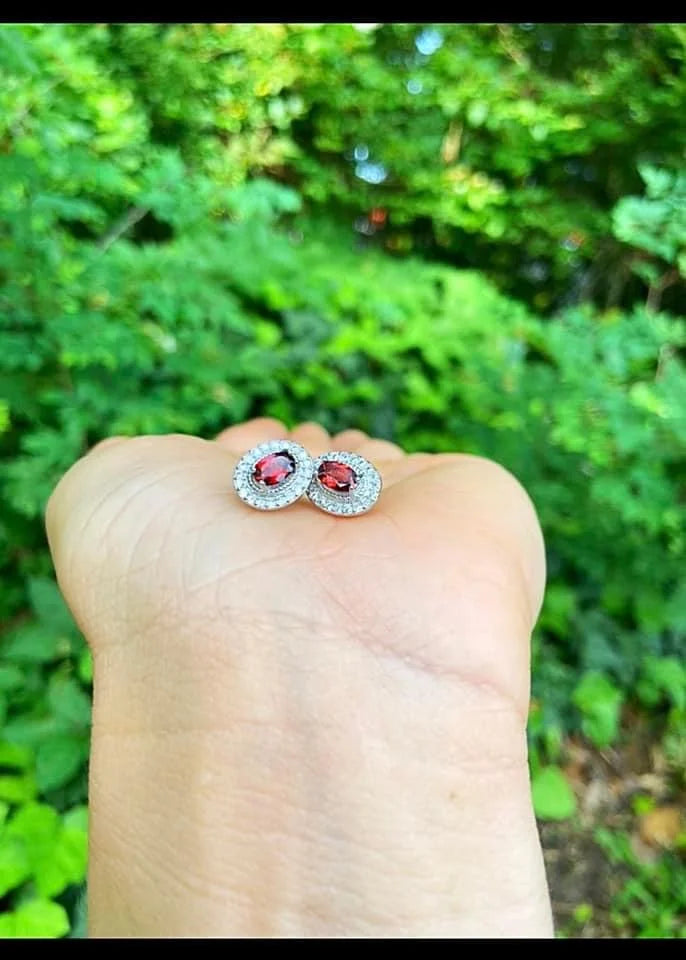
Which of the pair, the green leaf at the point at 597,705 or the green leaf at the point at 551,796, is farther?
the green leaf at the point at 597,705

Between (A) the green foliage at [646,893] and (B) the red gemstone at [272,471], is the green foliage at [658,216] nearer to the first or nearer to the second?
(B) the red gemstone at [272,471]

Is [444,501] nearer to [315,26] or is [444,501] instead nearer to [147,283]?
[147,283]

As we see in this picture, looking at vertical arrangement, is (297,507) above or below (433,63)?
below

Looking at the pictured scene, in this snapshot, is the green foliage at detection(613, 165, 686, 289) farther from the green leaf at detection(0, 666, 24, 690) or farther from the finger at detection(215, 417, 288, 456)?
the green leaf at detection(0, 666, 24, 690)

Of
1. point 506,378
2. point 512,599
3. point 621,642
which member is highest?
point 512,599

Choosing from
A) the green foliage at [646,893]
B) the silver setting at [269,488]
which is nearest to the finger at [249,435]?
the silver setting at [269,488]

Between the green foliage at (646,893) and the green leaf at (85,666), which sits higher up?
the green leaf at (85,666)

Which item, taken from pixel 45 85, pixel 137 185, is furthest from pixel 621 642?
pixel 45 85
